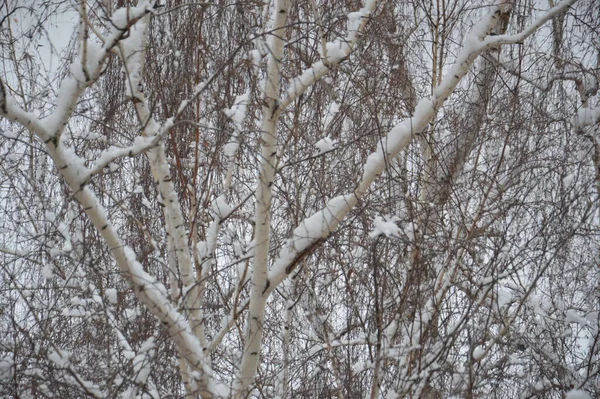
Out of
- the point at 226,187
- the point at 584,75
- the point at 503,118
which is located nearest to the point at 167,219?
the point at 226,187

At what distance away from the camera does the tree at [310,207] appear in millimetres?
2809

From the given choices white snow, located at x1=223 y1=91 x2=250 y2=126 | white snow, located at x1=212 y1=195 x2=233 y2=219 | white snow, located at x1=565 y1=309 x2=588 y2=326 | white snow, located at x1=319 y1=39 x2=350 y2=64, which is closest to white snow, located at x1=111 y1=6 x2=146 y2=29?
white snow, located at x1=223 y1=91 x2=250 y2=126

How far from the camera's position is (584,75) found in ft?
13.3

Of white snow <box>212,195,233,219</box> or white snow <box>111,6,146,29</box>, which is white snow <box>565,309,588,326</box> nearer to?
white snow <box>212,195,233,219</box>

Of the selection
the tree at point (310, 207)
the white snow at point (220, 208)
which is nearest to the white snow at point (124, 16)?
the tree at point (310, 207)

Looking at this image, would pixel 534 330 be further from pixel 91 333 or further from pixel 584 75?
pixel 91 333

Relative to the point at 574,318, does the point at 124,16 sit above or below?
above

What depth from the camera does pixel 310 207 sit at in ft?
14.3

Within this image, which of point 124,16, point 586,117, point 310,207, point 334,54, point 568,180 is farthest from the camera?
point 310,207

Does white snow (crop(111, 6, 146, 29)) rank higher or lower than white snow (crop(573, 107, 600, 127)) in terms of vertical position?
higher

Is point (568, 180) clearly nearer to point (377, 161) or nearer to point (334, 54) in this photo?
point (377, 161)

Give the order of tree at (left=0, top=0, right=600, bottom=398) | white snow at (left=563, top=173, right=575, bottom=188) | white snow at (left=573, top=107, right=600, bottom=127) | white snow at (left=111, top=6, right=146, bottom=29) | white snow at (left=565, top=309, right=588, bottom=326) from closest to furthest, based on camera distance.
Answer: white snow at (left=111, top=6, right=146, bottom=29), tree at (left=0, top=0, right=600, bottom=398), white snow at (left=563, top=173, right=575, bottom=188), white snow at (left=565, top=309, right=588, bottom=326), white snow at (left=573, top=107, right=600, bottom=127)

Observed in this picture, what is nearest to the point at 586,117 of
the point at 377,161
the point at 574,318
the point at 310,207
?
the point at 574,318

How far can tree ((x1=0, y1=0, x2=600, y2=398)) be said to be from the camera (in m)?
2.81
